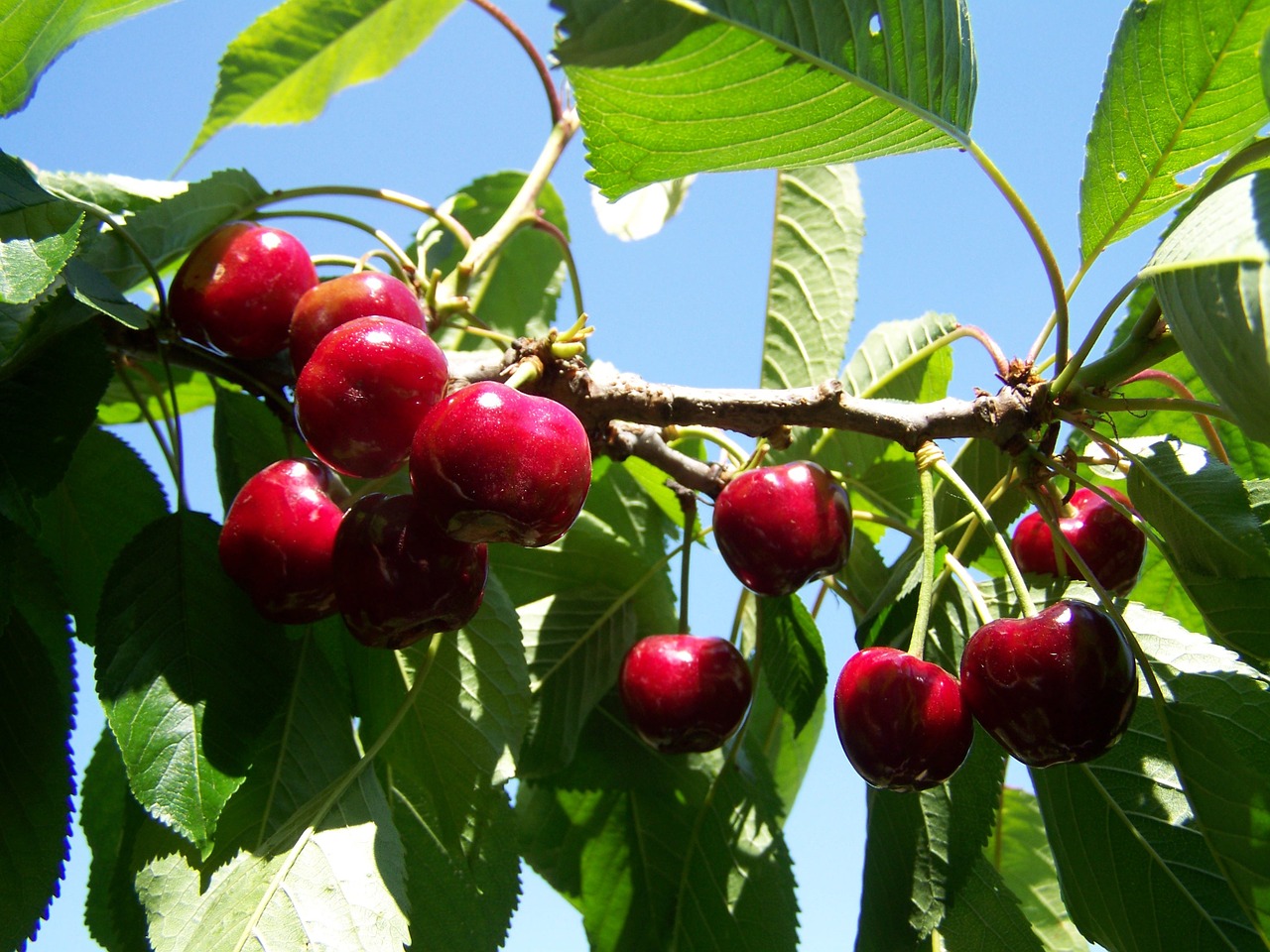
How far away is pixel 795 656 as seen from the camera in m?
1.62

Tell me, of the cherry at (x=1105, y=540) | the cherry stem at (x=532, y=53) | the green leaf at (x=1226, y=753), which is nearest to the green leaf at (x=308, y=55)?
the cherry stem at (x=532, y=53)

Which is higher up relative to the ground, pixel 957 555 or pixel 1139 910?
pixel 957 555

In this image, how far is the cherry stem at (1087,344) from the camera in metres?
1.26

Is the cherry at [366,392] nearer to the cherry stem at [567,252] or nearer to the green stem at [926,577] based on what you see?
the green stem at [926,577]

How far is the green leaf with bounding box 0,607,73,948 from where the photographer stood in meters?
1.27

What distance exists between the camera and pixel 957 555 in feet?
4.99

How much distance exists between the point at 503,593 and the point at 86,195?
0.95 metres

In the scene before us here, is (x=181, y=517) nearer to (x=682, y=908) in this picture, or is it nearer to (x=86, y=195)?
(x=86, y=195)

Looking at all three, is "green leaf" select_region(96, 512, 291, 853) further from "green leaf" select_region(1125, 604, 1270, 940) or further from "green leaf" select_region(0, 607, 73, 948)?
"green leaf" select_region(1125, 604, 1270, 940)

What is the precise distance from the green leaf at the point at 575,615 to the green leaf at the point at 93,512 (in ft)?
1.91

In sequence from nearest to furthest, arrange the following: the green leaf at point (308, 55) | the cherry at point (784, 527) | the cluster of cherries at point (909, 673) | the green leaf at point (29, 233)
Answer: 1. the green leaf at point (29, 233)
2. the cluster of cherries at point (909, 673)
3. the cherry at point (784, 527)
4. the green leaf at point (308, 55)

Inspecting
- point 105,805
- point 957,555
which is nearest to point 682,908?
point 957,555

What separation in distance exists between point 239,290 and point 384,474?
0.40 m

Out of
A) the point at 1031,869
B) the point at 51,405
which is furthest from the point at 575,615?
the point at 1031,869
